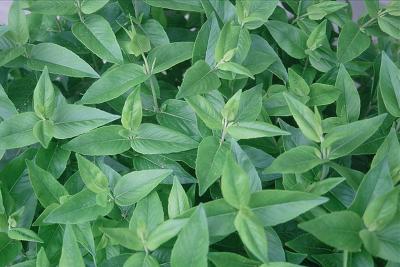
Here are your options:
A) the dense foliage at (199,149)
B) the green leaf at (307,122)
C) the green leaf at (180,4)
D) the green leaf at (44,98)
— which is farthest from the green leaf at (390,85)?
the green leaf at (44,98)

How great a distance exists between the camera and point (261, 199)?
42 centimetres

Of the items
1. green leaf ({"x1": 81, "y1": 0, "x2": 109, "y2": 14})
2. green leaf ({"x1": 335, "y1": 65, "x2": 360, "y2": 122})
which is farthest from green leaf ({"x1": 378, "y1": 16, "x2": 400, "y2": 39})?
green leaf ({"x1": 81, "y1": 0, "x2": 109, "y2": 14})

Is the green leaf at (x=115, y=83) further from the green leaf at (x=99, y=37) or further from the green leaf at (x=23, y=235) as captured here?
the green leaf at (x=23, y=235)

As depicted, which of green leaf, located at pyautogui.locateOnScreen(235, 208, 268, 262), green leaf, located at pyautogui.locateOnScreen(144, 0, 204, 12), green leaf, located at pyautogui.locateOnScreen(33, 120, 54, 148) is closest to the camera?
green leaf, located at pyautogui.locateOnScreen(235, 208, 268, 262)

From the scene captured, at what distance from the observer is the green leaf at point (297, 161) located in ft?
1.46

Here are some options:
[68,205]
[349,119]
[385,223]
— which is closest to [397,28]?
[349,119]

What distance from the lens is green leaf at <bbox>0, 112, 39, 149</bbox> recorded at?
50 centimetres

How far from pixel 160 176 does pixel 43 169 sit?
5.1 inches

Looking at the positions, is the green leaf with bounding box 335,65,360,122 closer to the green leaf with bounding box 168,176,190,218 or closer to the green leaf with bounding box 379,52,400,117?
the green leaf with bounding box 379,52,400,117

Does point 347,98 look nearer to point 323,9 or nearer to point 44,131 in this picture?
point 323,9

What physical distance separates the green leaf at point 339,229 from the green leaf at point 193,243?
0.07 metres

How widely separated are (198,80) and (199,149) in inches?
3.3

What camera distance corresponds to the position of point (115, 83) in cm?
54

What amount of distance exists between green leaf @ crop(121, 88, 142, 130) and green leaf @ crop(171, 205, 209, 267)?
0.15m
